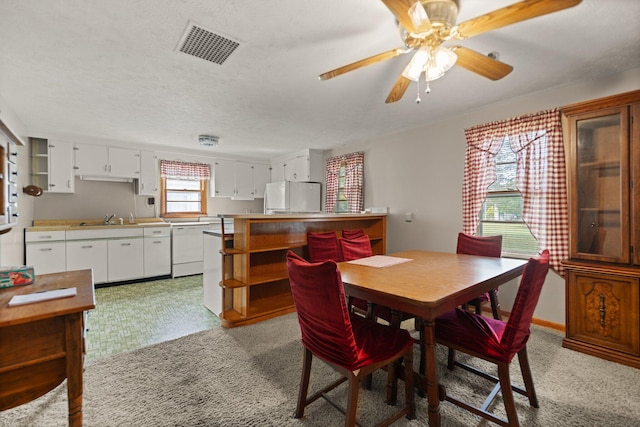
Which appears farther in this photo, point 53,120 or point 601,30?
point 53,120

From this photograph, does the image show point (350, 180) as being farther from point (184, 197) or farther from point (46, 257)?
point (46, 257)

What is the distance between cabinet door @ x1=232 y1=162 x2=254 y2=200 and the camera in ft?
19.7

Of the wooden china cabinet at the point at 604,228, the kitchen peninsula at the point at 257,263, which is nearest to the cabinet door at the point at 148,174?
the kitchen peninsula at the point at 257,263

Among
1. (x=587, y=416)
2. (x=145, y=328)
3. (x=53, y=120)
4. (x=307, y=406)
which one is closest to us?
(x=587, y=416)

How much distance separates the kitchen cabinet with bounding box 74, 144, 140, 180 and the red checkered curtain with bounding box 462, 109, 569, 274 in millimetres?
5180

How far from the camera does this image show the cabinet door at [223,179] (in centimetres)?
575

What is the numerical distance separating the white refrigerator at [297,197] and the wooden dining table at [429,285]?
3106 mm

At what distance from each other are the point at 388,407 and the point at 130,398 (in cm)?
158

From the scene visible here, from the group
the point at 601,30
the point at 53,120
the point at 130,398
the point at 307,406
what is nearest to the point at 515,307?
the point at 307,406

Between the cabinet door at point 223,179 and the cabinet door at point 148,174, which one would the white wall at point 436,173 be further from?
the cabinet door at point 148,174

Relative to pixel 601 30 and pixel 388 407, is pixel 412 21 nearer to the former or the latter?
pixel 601 30

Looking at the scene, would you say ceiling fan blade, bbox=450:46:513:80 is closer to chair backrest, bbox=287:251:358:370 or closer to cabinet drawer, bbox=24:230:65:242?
chair backrest, bbox=287:251:358:370

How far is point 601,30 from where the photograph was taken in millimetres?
1857

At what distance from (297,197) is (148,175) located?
8.56ft
